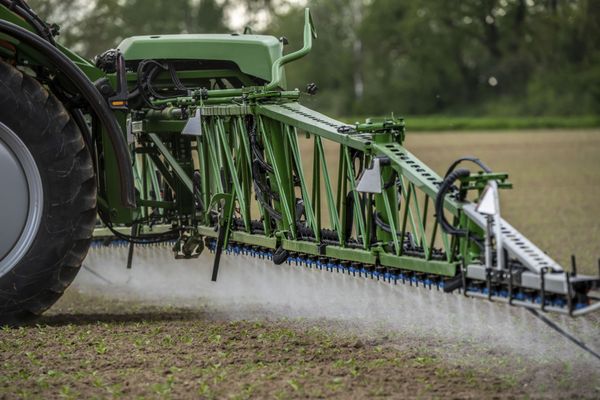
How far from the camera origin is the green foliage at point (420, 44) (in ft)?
85.0

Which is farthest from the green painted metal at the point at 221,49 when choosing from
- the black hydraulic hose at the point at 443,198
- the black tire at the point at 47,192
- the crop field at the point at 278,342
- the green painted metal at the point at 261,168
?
the black hydraulic hose at the point at 443,198

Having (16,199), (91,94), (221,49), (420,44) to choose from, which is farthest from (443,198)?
(420,44)

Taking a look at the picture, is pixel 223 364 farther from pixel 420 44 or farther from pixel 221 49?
pixel 420 44

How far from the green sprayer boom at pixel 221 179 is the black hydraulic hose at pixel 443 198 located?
0.01 meters

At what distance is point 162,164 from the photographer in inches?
342

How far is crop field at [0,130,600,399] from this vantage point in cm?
553

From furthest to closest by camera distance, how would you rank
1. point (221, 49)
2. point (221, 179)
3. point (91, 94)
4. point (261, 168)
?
point (221, 49) → point (221, 179) → point (261, 168) → point (91, 94)

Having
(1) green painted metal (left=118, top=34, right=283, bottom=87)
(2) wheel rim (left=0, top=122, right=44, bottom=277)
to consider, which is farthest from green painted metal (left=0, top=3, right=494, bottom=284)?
(2) wheel rim (left=0, top=122, right=44, bottom=277)

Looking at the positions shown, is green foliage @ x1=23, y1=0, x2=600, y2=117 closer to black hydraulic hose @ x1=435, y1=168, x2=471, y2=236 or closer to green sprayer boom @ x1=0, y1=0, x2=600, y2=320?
green sprayer boom @ x1=0, y1=0, x2=600, y2=320

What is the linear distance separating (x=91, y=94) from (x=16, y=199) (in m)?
0.88

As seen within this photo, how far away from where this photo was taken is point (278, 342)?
22.1 ft

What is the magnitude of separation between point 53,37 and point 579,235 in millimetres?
8410

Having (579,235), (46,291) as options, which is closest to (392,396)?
(46,291)

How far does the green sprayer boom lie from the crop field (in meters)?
0.33
